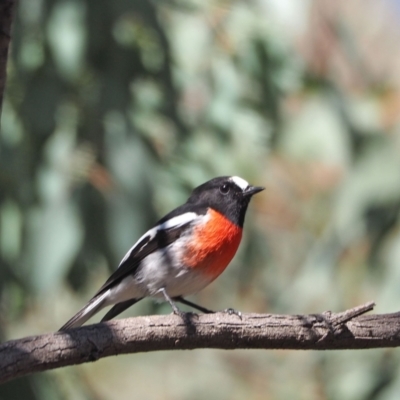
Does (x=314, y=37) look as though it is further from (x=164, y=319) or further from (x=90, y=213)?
(x=164, y=319)

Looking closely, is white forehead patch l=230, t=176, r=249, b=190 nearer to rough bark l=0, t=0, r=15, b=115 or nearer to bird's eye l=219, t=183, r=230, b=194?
bird's eye l=219, t=183, r=230, b=194

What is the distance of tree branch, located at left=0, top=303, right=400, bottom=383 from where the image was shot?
10.2ft

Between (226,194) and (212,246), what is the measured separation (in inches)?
20.0

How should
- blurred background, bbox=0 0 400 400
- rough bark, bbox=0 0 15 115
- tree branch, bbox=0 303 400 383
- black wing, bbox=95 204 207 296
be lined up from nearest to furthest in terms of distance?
rough bark, bbox=0 0 15 115 → tree branch, bbox=0 303 400 383 → black wing, bbox=95 204 207 296 → blurred background, bbox=0 0 400 400

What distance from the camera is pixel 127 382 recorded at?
290 inches

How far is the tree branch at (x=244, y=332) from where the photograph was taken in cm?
309

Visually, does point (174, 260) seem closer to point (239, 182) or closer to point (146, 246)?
point (146, 246)

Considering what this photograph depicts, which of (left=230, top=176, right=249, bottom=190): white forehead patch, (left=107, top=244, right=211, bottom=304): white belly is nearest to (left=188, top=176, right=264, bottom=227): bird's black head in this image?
(left=230, top=176, right=249, bottom=190): white forehead patch

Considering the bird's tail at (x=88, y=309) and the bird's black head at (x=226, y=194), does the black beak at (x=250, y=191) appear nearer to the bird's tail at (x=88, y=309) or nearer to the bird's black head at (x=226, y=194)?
the bird's black head at (x=226, y=194)

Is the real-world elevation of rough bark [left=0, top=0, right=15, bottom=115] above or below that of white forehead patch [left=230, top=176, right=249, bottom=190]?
below

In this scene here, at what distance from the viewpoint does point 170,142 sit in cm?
520

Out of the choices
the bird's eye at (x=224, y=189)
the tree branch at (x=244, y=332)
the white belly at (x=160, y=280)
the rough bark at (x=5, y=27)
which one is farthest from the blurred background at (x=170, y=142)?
the rough bark at (x=5, y=27)

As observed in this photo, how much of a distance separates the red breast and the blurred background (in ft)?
1.15

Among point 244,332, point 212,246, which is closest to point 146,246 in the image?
point 212,246
